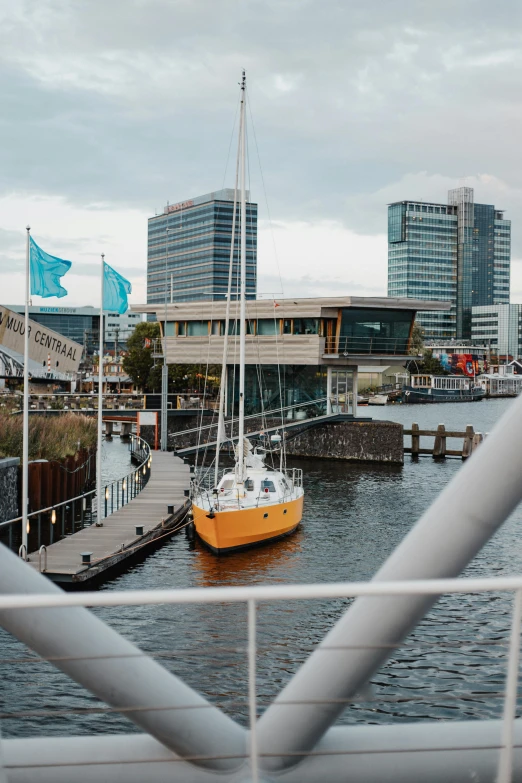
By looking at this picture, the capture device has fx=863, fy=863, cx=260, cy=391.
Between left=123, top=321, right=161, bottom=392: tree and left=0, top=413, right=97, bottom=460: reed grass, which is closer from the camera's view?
left=0, top=413, right=97, bottom=460: reed grass

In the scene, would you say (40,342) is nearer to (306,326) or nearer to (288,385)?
→ (306,326)

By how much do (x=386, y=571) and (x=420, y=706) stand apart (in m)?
11.8

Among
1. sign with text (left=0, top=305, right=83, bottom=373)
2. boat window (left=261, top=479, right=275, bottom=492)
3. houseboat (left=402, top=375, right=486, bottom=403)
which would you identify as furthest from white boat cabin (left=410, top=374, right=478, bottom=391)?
sign with text (left=0, top=305, right=83, bottom=373)

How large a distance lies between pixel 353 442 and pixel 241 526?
28.5 meters

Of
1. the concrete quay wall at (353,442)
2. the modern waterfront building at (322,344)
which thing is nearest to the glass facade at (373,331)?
the modern waterfront building at (322,344)

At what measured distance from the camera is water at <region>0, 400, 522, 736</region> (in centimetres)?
1327

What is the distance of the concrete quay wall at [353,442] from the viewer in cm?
5122

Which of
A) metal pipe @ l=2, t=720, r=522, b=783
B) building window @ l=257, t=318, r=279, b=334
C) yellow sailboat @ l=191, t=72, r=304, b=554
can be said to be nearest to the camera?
metal pipe @ l=2, t=720, r=522, b=783

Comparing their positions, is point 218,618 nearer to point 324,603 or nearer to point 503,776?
point 324,603

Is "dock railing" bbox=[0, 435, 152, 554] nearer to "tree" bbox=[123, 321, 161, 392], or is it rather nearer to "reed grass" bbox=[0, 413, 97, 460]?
"reed grass" bbox=[0, 413, 97, 460]

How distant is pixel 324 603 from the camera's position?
61.7 ft

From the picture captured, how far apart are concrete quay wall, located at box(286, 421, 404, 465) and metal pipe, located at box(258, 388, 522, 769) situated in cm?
4839

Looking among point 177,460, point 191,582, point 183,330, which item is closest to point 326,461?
point 177,460

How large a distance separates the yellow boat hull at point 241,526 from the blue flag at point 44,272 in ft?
25.2
